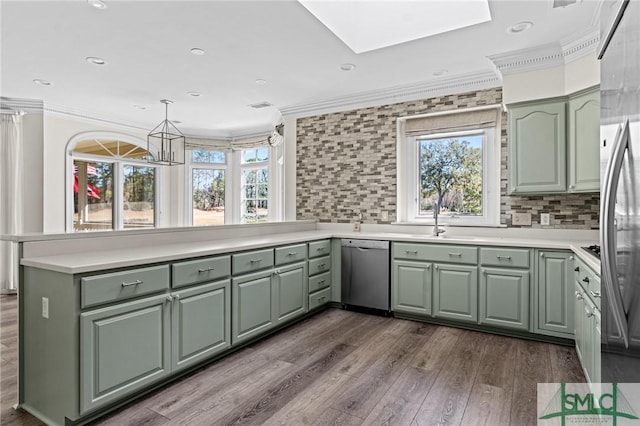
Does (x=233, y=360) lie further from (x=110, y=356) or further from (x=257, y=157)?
(x=257, y=157)

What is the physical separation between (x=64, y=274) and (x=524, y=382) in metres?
2.87

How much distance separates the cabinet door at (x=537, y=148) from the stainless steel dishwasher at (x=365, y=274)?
1.44 meters

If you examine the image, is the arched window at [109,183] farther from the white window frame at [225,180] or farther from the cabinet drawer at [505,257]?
the cabinet drawer at [505,257]

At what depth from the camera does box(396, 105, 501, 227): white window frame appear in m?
4.09

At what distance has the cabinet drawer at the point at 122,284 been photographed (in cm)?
199

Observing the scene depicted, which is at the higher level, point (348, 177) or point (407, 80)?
point (407, 80)

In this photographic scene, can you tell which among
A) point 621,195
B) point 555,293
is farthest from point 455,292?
point 621,195

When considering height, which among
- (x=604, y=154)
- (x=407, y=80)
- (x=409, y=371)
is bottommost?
(x=409, y=371)

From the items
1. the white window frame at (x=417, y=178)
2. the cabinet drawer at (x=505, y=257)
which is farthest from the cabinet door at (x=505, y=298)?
the white window frame at (x=417, y=178)

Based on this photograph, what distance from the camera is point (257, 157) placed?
7.29 m

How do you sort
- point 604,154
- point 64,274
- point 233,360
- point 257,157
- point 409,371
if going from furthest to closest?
1. point 257,157
2. point 233,360
3. point 409,371
4. point 64,274
5. point 604,154

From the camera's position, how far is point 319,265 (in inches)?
162

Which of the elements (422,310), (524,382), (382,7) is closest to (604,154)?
(524,382)

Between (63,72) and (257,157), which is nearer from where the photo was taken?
(63,72)
